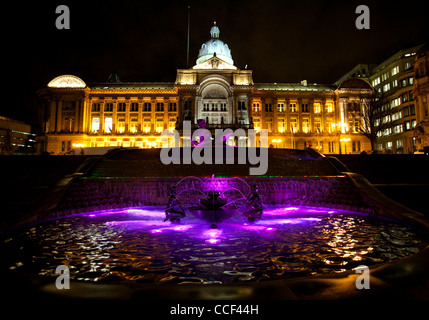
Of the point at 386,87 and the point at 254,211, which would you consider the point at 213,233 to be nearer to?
the point at 254,211

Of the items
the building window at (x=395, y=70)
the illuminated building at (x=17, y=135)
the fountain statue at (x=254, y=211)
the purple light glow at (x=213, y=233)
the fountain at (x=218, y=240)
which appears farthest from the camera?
the illuminated building at (x=17, y=135)

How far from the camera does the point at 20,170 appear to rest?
14844 mm

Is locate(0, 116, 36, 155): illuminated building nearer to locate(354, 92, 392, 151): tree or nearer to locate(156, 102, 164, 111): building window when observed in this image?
locate(156, 102, 164, 111): building window

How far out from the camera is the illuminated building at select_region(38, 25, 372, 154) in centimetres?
5053

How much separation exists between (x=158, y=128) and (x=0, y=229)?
4772 centimetres

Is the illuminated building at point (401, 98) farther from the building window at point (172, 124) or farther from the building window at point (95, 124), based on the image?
the building window at point (95, 124)

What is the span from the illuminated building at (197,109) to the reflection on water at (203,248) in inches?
1692

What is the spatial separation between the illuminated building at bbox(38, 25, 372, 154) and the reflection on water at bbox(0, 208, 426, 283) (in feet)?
141

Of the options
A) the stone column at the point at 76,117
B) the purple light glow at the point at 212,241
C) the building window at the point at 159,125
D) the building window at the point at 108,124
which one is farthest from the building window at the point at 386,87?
the stone column at the point at 76,117

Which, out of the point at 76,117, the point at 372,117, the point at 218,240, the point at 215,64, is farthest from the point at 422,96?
the point at 76,117

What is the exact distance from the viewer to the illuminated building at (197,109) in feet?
166

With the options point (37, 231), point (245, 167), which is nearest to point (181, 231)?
point (37, 231)

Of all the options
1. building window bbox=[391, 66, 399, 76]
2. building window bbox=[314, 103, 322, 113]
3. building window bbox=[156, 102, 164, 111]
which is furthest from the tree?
building window bbox=[156, 102, 164, 111]
